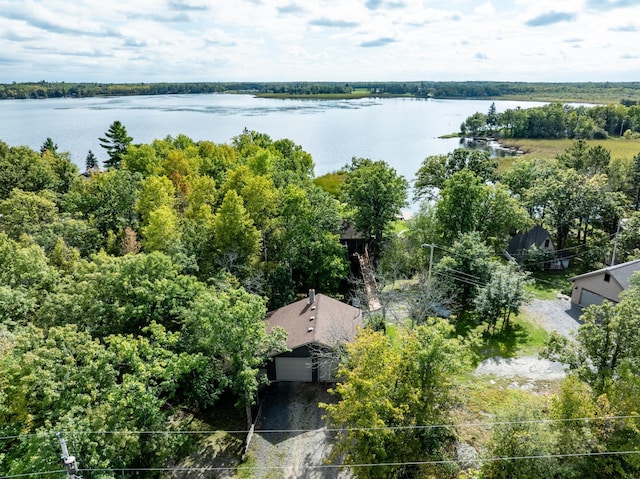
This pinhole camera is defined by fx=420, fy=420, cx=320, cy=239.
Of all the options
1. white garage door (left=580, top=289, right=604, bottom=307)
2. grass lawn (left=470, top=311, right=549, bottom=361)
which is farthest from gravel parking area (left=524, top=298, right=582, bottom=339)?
grass lawn (left=470, top=311, right=549, bottom=361)

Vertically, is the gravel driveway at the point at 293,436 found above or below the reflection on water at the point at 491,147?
below

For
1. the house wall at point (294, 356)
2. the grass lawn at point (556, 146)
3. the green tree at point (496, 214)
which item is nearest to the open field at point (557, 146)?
the grass lawn at point (556, 146)

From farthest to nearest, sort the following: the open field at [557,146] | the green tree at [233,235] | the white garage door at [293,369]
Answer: the open field at [557,146]
the green tree at [233,235]
the white garage door at [293,369]

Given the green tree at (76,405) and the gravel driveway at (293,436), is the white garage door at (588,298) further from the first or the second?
the green tree at (76,405)

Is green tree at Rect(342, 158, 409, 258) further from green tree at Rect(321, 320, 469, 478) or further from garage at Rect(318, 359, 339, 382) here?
green tree at Rect(321, 320, 469, 478)

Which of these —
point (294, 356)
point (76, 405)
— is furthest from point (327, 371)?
point (76, 405)

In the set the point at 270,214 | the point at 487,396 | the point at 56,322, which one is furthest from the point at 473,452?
the point at 270,214
